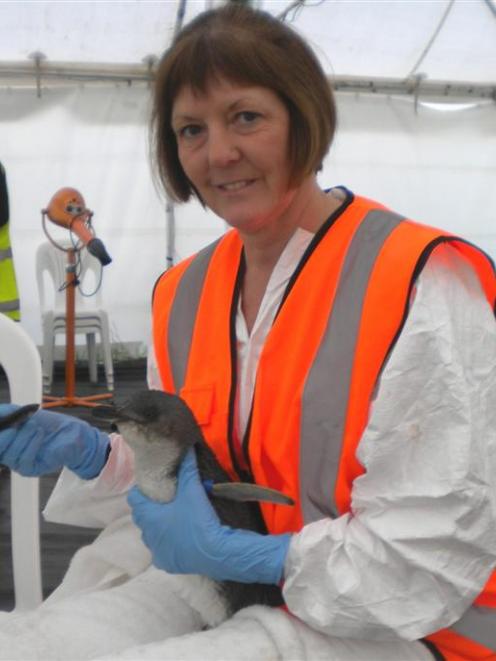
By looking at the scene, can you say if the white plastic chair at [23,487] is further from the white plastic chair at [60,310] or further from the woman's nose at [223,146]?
the white plastic chair at [60,310]

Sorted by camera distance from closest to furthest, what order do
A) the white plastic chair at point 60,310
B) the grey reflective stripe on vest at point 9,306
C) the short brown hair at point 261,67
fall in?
the short brown hair at point 261,67 < the grey reflective stripe on vest at point 9,306 < the white plastic chair at point 60,310

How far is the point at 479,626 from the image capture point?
3.06 ft

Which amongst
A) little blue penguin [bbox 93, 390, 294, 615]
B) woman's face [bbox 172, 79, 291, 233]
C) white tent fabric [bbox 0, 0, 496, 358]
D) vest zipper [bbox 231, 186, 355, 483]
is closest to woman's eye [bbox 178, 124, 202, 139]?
woman's face [bbox 172, 79, 291, 233]

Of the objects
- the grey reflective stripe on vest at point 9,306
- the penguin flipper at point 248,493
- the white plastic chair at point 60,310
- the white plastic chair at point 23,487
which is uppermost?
the penguin flipper at point 248,493

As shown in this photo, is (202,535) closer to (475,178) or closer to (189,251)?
(189,251)

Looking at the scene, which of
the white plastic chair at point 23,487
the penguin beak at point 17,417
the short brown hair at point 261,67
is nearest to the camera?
the short brown hair at point 261,67

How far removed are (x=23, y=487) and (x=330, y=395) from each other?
0.63m

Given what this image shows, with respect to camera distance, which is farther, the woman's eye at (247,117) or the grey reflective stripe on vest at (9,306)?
the grey reflective stripe on vest at (9,306)

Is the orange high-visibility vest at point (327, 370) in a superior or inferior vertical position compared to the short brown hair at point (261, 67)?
inferior

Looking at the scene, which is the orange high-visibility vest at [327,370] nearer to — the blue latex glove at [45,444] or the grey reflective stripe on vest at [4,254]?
the blue latex glove at [45,444]

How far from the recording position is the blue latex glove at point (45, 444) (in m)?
1.13

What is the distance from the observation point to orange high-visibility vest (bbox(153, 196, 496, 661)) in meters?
0.93

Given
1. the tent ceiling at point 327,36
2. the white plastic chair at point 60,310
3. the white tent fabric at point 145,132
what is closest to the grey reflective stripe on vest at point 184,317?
the tent ceiling at point 327,36

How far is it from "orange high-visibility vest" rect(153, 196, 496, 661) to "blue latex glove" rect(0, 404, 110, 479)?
187mm
